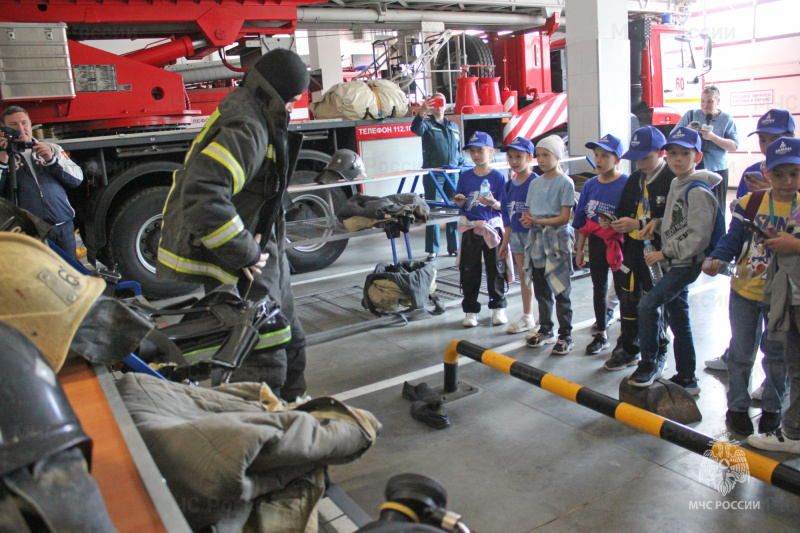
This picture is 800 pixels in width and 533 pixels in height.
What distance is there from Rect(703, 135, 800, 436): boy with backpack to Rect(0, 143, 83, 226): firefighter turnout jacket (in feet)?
15.8

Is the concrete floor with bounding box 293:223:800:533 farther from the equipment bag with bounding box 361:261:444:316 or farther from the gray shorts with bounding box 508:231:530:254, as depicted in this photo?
the gray shorts with bounding box 508:231:530:254

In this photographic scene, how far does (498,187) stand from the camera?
5121 mm

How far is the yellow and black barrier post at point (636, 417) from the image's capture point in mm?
2156

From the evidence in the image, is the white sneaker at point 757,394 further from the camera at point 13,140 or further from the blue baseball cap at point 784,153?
the camera at point 13,140

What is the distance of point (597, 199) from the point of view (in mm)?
4141

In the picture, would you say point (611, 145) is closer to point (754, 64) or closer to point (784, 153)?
point (784, 153)

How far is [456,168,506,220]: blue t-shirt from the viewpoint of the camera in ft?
16.6

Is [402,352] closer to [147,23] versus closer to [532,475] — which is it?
[532,475]

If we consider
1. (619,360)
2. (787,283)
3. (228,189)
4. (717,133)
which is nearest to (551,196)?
(619,360)

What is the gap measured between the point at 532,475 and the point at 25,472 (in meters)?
2.47

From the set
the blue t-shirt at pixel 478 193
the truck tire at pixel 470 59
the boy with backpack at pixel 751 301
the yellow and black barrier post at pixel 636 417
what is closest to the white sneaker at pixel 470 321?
the blue t-shirt at pixel 478 193

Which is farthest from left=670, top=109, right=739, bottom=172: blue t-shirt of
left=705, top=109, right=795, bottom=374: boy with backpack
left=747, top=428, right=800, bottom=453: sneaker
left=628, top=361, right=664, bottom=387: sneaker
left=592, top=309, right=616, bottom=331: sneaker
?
left=747, top=428, right=800, bottom=453: sneaker

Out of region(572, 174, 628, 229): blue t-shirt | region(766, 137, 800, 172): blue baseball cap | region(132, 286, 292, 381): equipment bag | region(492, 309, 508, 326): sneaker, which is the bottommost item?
region(492, 309, 508, 326): sneaker

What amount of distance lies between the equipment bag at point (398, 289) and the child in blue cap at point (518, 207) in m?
0.82
